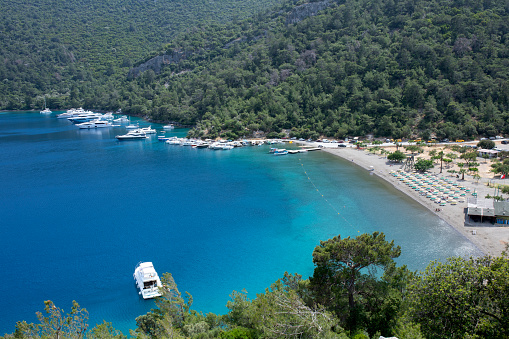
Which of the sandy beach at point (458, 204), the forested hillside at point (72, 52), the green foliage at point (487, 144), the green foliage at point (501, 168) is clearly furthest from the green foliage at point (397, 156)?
the forested hillside at point (72, 52)

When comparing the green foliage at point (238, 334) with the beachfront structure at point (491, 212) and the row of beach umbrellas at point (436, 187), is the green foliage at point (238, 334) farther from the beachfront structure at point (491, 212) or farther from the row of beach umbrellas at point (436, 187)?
the row of beach umbrellas at point (436, 187)

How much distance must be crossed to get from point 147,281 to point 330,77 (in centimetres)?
7864

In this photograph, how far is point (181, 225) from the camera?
40.5 metres

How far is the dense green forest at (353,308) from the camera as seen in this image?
14.5m

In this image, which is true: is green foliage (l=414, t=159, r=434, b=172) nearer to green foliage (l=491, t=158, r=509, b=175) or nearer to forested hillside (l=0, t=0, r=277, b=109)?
green foliage (l=491, t=158, r=509, b=175)

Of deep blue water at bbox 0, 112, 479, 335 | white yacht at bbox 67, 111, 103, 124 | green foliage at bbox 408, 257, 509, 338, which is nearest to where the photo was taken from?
green foliage at bbox 408, 257, 509, 338

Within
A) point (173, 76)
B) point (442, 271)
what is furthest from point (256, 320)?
point (173, 76)

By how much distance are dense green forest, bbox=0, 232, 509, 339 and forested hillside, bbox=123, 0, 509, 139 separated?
61.4 meters

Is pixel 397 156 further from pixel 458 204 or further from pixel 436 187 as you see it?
pixel 458 204

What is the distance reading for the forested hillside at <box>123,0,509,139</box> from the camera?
260ft

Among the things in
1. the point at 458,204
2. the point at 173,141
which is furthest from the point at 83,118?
the point at 458,204


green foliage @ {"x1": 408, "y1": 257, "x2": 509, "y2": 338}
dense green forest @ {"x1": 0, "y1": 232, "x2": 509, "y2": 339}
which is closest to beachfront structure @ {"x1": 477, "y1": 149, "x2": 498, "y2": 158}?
dense green forest @ {"x1": 0, "y1": 232, "x2": 509, "y2": 339}

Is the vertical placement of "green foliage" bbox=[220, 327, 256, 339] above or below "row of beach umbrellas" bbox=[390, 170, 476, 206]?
below

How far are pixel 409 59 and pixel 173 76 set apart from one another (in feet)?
294
